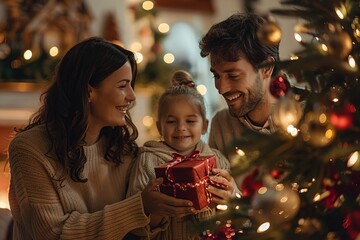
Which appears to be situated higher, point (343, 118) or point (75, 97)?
point (75, 97)

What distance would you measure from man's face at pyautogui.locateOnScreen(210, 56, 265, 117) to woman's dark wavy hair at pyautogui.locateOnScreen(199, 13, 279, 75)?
0.08ft

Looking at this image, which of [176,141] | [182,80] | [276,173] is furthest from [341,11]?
[182,80]

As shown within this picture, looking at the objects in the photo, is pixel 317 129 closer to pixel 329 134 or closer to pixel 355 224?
pixel 329 134

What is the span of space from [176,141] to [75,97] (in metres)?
0.37

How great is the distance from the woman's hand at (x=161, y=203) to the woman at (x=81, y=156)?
0.05 ft

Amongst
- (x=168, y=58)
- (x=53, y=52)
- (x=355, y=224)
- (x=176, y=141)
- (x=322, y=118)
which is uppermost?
(x=168, y=58)

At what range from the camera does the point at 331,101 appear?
4.76ft

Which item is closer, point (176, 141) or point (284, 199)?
point (284, 199)

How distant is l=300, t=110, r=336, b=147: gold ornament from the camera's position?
1.30m

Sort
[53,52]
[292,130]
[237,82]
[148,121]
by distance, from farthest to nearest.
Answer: [148,121]
[53,52]
[237,82]
[292,130]

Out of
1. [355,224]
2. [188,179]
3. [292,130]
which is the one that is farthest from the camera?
[188,179]

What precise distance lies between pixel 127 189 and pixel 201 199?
0.42 metres

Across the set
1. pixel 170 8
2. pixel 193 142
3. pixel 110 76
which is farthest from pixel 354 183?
pixel 170 8

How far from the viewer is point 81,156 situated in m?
2.21
